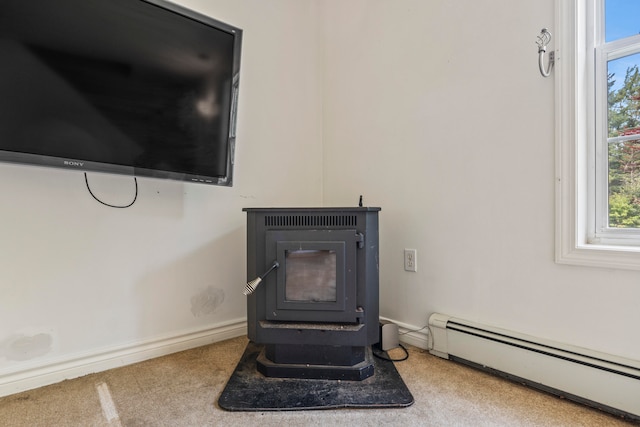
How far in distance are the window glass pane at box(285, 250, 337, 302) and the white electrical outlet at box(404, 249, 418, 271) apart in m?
0.59

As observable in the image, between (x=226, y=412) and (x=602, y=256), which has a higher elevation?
(x=602, y=256)

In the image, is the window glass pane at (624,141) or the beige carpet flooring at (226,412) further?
the window glass pane at (624,141)

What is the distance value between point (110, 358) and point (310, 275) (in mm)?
1046

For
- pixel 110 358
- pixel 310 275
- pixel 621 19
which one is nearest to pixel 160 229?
pixel 110 358

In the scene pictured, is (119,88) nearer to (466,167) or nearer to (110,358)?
(110,358)

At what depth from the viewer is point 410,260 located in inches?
73.2

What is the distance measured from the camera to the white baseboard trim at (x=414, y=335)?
1.78m

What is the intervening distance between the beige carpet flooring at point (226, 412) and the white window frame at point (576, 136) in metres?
0.57

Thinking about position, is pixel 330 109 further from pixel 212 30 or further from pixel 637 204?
pixel 637 204

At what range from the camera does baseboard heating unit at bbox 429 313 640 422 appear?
1.16 meters

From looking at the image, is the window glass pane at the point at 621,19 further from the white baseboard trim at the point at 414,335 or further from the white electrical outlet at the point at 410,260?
the white baseboard trim at the point at 414,335

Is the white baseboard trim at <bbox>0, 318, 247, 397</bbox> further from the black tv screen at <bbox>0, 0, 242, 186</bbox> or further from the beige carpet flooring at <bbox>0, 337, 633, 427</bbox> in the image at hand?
the black tv screen at <bbox>0, 0, 242, 186</bbox>

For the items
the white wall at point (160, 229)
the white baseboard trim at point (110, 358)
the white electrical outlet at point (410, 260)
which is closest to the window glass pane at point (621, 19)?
the white electrical outlet at point (410, 260)

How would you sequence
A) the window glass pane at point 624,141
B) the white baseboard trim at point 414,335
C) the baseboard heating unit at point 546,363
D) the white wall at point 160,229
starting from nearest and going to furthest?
the baseboard heating unit at point 546,363
the window glass pane at point 624,141
the white wall at point 160,229
the white baseboard trim at point 414,335
